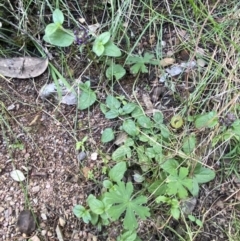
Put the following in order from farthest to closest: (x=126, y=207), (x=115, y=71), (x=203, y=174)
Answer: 1. (x=115, y=71)
2. (x=203, y=174)
3. (x=126, y=207)

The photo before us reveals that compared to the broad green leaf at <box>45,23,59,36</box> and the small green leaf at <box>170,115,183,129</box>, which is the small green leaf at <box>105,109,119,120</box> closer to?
the small green leaf at <box>170,115,183,129</box>

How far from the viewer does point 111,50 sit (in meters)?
1.69

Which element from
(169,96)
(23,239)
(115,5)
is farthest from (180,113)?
(23,239)

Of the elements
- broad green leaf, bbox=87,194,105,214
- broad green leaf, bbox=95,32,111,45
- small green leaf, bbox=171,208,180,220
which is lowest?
broad green leaf, bbox=87,194,105,214

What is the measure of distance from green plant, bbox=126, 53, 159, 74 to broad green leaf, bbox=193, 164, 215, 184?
1.25 feet

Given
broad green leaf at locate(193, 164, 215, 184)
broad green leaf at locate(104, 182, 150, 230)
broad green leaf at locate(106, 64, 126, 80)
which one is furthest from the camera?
broad green leaf at locate(106, 64, 126, 80)

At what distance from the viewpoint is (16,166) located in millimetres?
1642

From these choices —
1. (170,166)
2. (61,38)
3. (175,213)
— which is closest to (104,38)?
(61,38)

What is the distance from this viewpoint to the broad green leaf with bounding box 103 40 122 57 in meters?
1.69

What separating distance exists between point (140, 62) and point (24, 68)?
1.29 ft

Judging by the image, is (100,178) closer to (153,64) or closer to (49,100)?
(49,100)

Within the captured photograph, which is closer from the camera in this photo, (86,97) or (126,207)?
(126,207)

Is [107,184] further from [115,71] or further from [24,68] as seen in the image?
[24,68]

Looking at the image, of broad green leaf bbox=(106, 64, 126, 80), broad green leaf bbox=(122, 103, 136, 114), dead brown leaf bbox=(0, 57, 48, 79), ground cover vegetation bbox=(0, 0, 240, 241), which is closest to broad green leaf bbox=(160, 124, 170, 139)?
ground cover vegetation bbox=(0, 0, 240, 241)
